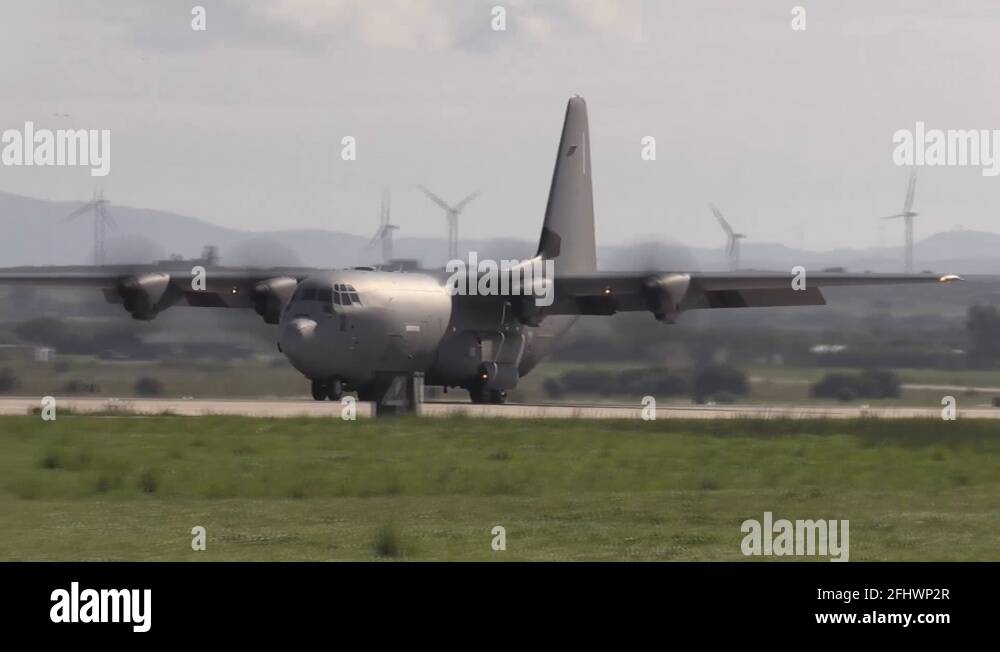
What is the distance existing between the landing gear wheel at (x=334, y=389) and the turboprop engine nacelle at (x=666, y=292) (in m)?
9.30

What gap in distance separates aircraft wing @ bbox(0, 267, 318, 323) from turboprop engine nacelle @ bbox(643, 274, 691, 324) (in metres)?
10.1

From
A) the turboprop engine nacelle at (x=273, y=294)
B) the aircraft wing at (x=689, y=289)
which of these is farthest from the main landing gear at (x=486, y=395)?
the turboprop engine nacelle at (x=273, y=294)

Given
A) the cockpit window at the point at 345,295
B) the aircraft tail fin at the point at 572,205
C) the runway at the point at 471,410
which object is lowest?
the runway at the point at 471,410

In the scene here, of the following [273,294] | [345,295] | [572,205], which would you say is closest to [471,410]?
[345,295]

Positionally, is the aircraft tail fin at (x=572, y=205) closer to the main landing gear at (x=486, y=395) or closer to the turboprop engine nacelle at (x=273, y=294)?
the main landing gear at (x=486, y=395)

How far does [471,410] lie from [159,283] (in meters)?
10.2

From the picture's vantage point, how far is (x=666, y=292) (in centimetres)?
4753

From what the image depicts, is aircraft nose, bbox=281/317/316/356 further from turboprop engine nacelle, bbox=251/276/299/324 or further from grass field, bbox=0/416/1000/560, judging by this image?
grass field, bbox=0/416/1000/560

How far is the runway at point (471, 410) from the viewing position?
1644 inches

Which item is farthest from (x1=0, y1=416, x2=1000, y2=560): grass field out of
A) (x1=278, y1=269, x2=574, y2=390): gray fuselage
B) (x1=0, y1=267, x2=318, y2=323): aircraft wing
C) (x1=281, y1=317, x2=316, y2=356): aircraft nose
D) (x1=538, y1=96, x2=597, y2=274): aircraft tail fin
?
(x1=538, y1=96, x2=597, y2=274): aircraft tail fin

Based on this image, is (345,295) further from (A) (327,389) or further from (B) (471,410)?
(B) (471,410)

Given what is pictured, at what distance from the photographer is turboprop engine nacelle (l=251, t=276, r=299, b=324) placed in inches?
1944
